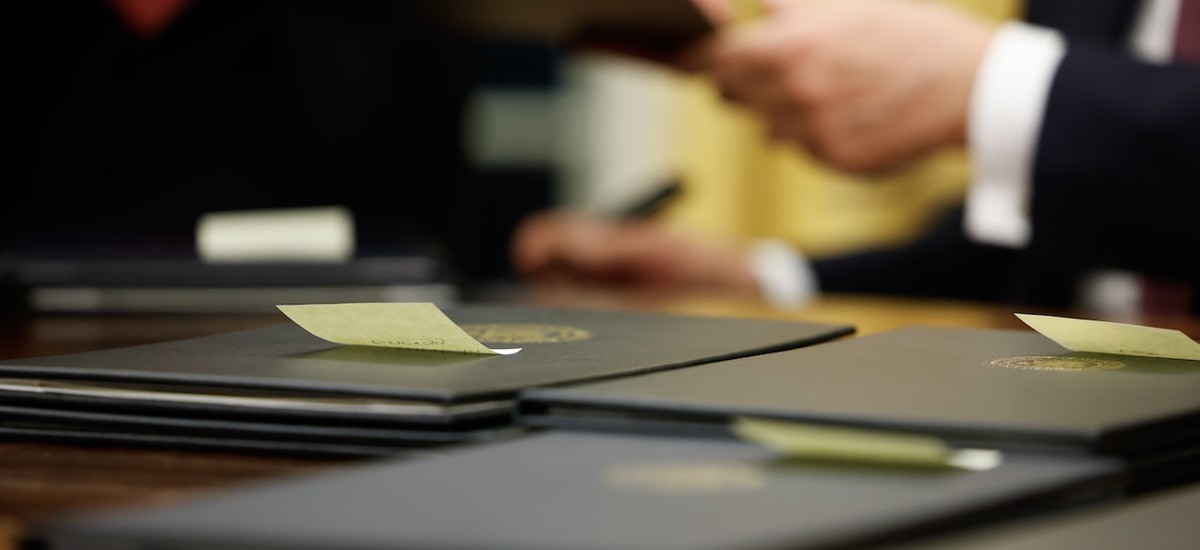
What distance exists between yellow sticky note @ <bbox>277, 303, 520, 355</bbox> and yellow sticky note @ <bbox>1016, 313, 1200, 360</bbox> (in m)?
0.19

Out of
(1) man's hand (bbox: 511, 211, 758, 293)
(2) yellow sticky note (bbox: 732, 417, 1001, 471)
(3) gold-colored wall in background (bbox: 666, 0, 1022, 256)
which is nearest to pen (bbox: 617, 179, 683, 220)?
(1) man's hand (bbox: 511, 211, 758, 293)

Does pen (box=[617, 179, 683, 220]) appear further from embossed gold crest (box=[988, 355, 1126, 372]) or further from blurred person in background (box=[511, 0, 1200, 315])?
embossed gold crest (box=[988, 355, 1126, 372])

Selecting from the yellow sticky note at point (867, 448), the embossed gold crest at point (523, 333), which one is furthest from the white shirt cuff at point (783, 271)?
the yellow sticky note at point (867, 448)

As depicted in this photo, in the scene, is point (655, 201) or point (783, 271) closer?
point (655, 201)

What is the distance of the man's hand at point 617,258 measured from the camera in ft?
5.67

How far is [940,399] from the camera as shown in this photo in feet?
1.11

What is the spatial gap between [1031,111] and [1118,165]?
0.31 feet

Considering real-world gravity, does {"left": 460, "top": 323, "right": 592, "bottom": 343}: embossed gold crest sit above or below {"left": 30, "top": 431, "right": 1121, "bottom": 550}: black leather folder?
above

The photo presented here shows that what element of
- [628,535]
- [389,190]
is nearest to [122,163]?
[389,190]

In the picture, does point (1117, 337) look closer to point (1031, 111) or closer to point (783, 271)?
point (1031, 111)

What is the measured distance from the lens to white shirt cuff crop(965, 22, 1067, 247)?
111 centimetres

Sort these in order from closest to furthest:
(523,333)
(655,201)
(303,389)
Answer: (303,389), (523,333), (655,201)

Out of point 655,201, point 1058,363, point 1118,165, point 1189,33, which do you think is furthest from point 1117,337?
point 655,201

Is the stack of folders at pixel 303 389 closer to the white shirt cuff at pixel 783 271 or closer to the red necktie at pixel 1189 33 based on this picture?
the red necktie at pixel 1189 33
